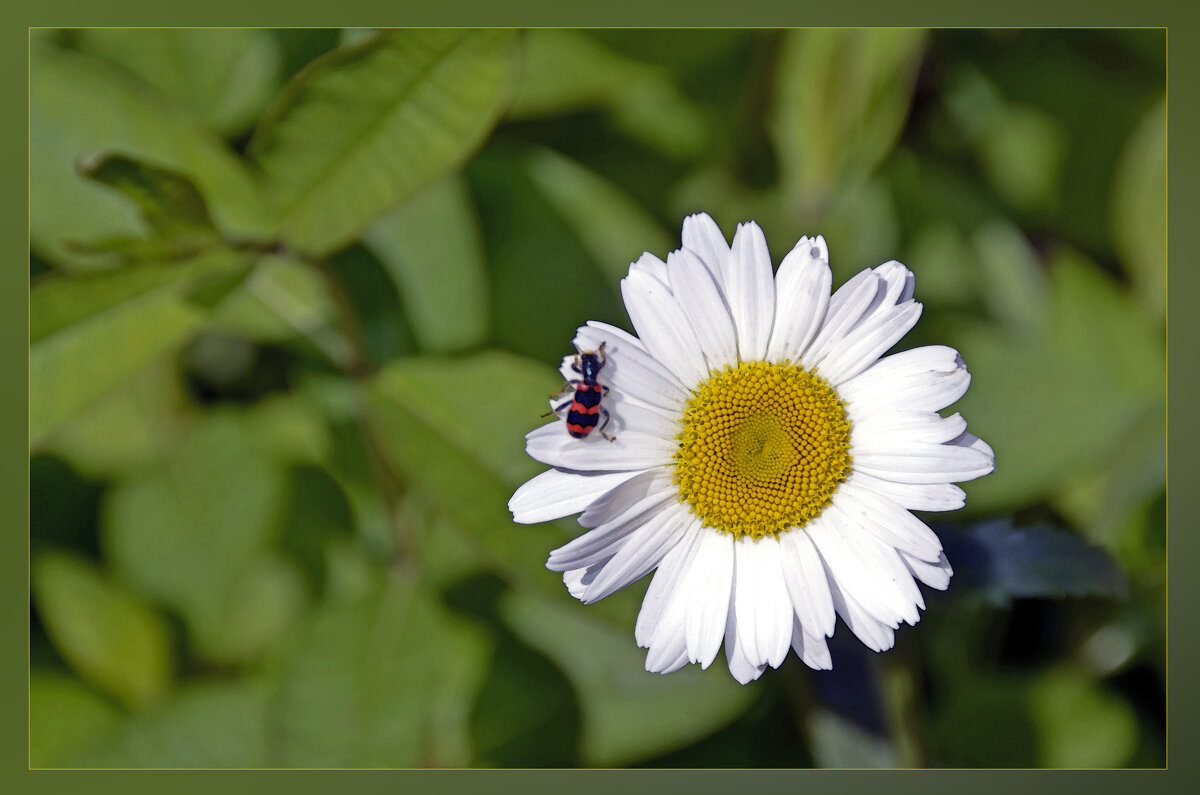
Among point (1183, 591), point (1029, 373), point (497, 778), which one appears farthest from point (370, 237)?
point (1183, 591)

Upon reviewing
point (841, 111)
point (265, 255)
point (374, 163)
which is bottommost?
point (265, 255)

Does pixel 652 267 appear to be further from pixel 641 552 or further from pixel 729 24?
pixel 729 24

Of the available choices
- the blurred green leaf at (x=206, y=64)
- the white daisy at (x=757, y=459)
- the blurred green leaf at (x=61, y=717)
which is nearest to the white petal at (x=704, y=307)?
the white daisy at (x=757, y=459)

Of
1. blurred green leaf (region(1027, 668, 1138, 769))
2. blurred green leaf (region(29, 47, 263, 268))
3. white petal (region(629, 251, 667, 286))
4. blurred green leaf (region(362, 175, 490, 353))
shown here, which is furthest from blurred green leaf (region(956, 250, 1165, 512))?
blurred green leaf (region(29, 47, 263, 268))

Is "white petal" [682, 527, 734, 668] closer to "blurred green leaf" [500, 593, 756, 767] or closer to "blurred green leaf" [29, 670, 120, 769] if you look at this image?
"blurred green leaf" [500, 593, 756, 767]

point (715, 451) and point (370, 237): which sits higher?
point (370, 237)

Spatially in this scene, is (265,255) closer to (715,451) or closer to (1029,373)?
(715,451)
